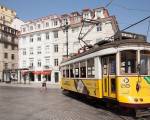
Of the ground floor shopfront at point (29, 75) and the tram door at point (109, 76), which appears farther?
the ground floor shopfront at point (29, 75)

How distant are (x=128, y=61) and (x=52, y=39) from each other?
4913 cm

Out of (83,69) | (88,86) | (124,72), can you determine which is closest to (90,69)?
(88,86)

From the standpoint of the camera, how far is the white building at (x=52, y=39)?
5306cm

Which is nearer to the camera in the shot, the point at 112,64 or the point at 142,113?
the point at 142,113

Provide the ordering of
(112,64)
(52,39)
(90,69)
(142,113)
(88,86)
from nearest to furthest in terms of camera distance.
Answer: (142,113), (112,64), (90,69), (88,86), (52,39)

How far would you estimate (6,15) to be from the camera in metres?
87.9

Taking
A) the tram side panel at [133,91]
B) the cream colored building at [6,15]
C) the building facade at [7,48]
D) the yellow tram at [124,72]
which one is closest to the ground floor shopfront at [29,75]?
the building facade at [7,48]

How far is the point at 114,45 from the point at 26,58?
54.7m

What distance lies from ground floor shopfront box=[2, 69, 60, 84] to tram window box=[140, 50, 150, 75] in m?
46.6

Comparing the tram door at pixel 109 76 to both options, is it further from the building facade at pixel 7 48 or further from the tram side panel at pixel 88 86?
the building facade at pixel 7 48

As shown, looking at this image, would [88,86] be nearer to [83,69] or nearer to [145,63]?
[83,69]

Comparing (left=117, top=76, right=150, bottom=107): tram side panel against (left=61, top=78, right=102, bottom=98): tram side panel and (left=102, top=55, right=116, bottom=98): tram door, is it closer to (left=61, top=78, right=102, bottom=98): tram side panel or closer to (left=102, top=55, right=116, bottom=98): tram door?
(left=102, top=55, right=116, bottom=98): tram door

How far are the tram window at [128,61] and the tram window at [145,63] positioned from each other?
0.33 m

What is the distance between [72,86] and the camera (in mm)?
18359
